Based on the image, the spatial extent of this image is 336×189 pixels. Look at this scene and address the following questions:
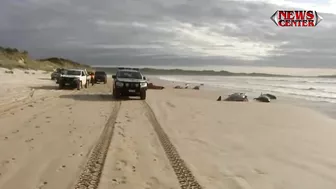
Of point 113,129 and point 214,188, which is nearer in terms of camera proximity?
point 214,188

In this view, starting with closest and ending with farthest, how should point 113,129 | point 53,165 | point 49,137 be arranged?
point 53,165 < point 49,137 < point 113,129

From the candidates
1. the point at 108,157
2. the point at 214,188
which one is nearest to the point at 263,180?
the point at 214,188

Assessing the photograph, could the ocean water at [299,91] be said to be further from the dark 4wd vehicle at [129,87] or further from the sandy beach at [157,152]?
the dark 4wd vehicle at [129,87]

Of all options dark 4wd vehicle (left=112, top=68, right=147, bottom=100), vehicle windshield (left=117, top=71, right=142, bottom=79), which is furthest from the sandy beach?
vehicle windshield (left=117, top=71, right=142, bottom=79)

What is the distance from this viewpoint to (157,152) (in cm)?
802

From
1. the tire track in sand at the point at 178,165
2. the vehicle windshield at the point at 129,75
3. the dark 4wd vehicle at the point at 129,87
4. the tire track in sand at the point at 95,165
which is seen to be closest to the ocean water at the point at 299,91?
the dark 4wd vehicle at the point at 129,87

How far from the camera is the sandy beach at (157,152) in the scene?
19.8 feet

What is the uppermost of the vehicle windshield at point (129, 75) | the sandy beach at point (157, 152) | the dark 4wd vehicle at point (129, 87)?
the vehicle windshield at point (129, 75)

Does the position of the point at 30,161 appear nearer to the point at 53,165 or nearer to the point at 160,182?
the point at 53,165

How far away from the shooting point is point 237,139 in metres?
10.0

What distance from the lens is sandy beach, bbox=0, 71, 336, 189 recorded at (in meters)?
6.05

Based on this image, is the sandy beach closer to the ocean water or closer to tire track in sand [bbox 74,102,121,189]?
tire track in sand [bbox 74,102,121,189]

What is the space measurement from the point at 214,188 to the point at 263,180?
94cm

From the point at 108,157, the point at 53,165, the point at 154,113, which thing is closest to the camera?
the point at 53,165
